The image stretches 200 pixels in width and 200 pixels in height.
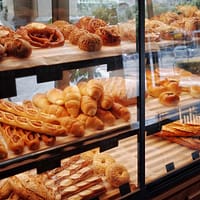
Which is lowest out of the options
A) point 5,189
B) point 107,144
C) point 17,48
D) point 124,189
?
point 124,189

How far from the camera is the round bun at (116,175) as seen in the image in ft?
5.65

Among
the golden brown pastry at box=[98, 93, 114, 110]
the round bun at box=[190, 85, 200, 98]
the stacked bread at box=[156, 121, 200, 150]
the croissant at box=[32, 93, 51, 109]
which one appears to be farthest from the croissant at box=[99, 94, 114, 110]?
the round bun at box=[190, 85, 200, 98]

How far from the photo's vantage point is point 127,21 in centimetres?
183

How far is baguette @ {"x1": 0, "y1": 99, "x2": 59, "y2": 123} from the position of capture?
1.47 metres

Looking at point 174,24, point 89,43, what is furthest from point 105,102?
point 174,24

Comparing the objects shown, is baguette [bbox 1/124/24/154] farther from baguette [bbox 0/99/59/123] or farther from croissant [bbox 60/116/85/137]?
croissant [bbox 60/116/85/137]

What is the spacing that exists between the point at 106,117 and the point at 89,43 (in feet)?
1.29

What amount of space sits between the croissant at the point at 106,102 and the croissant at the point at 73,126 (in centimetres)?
22

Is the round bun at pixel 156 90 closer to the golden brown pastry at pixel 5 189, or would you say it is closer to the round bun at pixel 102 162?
the round bun at pixel 102 162

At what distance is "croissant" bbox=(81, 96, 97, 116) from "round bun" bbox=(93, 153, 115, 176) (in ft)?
1.14

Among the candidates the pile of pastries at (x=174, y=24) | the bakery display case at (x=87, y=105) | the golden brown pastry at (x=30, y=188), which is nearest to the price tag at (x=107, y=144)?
the bakery display case at (x=87, y=105)

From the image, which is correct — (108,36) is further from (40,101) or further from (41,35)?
(40,101)

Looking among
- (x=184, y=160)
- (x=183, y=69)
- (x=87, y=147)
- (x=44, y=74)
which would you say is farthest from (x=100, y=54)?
(x=183, y=69)

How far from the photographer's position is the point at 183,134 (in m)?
2.30
